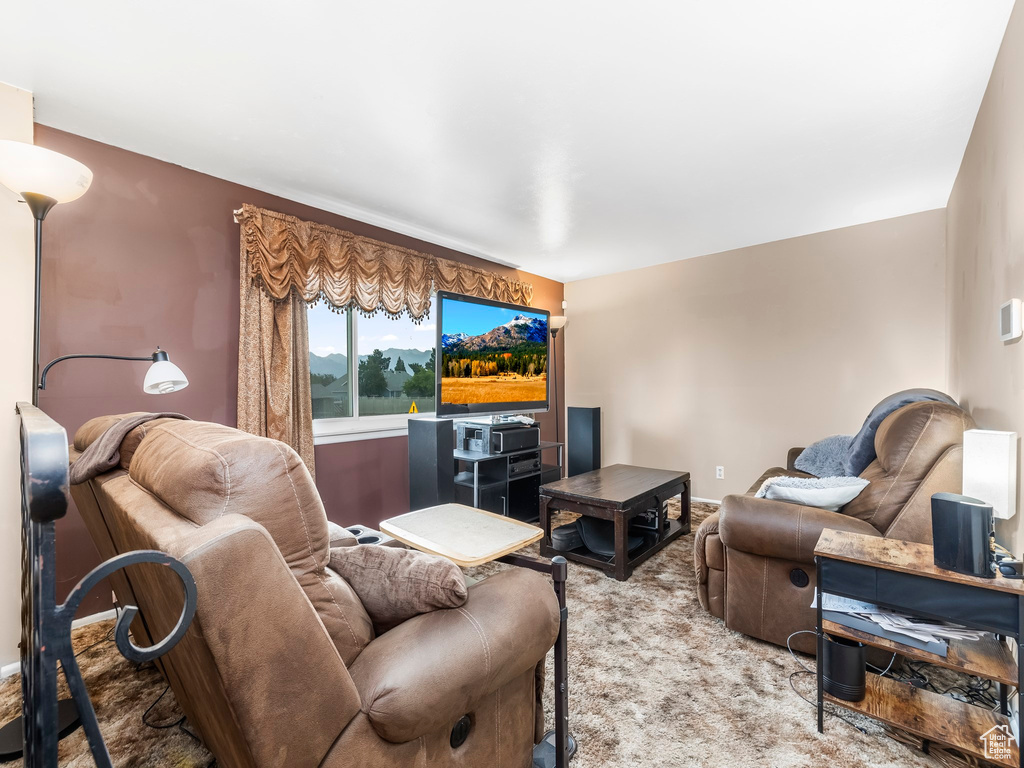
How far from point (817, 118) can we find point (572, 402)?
367 cm

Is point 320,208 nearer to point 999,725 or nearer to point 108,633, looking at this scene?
point 108,633

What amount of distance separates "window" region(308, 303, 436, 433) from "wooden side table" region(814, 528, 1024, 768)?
2.92m

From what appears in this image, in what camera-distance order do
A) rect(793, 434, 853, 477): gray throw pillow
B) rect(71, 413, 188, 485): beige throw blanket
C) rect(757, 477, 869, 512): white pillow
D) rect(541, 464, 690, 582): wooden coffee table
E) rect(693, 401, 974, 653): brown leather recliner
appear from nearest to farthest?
rect(71, 413, 188, 485): beige throw blanket, rect(693, 401, 974, 653): brown leather recliner, rect(757, 477, 869, 512): white pillow, rect(541, 464, 690, 582): wooden coffee table, rect(793, 434, 853, 477): gray throw pillow

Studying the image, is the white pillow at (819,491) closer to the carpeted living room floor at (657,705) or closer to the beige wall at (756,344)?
the carpeted living room floor at (657,705)

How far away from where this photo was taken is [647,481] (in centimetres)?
319


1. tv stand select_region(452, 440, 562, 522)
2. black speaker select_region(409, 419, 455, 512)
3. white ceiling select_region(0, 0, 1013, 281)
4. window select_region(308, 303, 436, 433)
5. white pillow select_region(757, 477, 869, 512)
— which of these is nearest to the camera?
white ceiling select_region(0, 0, 1013, 281)

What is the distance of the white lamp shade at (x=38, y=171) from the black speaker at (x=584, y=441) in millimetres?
3907

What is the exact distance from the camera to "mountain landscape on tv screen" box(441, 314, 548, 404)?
3.43 metres

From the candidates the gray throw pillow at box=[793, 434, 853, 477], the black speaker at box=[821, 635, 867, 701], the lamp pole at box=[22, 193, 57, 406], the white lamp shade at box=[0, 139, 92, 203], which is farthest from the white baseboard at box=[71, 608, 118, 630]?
the gray throw pillow at box=[793, 434, 853, 477]

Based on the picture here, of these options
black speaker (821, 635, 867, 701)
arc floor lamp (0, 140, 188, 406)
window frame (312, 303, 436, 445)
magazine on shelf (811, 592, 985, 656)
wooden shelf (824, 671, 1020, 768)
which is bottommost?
wooden shelf (824, 671, 1020, 768)

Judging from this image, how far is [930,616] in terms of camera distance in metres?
1.35

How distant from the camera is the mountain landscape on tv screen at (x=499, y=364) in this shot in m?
3.43

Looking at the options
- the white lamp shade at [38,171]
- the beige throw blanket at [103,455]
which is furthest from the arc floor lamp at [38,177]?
the beige throw blanket at [103,455]

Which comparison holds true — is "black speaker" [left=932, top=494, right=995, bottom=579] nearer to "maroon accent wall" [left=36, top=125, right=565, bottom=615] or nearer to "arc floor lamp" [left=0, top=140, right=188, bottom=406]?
"arc floor lamp" [left=0, top=140, right=188, bottom=406]
